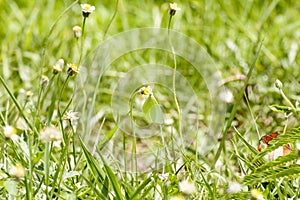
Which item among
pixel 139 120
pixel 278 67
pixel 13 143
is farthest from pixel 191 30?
pixel 13 143

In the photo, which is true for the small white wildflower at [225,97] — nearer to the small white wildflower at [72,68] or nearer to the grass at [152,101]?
the grass at [152,101]

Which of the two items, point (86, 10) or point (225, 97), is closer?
point (86, 10)

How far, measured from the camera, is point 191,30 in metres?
2.33

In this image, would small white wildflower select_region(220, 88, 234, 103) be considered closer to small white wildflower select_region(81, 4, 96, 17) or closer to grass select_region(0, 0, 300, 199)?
grass select_region(0, 0, 300, 199)

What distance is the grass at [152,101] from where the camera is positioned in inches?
46.8

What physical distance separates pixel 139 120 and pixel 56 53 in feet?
1.67

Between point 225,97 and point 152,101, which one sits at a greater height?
point 225,97

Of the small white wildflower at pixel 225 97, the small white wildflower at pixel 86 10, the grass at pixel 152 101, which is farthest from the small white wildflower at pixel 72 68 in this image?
the small white wildflower at pixel 225 97

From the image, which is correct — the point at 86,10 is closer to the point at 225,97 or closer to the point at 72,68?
the point at 72,68

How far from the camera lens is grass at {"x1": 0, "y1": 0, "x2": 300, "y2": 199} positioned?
1.19m

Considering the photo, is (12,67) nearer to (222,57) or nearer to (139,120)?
(139,120)

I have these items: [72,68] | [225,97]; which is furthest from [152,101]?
[225,97]

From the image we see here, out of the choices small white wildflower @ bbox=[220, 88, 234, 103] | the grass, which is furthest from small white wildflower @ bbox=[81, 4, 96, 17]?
small white wildflower @ bbox=[220, 88, 234, 103]

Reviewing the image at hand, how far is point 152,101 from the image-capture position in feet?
4.16
